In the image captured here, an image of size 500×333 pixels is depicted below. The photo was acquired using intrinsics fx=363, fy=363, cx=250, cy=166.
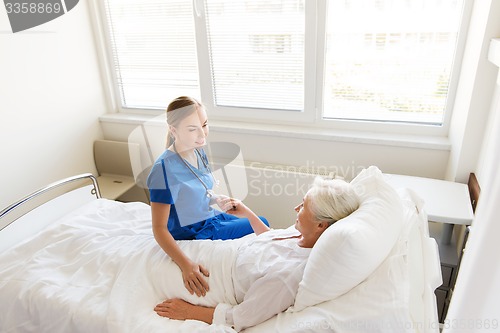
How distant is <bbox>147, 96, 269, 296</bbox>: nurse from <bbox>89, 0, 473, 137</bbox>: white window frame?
93 cm

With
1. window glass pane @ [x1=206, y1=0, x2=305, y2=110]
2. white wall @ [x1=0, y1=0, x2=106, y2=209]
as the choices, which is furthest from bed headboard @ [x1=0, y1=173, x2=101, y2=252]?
window glass pane @ [x1=206, y1=0, x2=305, y2=110]

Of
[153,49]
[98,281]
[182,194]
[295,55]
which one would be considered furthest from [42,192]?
[295,55]

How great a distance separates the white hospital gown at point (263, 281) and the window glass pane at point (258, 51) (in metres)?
1.37

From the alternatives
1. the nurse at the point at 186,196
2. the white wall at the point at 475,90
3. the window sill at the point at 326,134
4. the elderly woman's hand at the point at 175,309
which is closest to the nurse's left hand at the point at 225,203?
the nurse at the point at 186,196

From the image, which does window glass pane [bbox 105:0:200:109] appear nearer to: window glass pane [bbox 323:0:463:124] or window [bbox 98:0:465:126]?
window [bbox 98:0:465:126]

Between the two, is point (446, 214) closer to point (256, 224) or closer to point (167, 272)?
point (256, 224)

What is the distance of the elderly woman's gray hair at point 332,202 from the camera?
1.29m

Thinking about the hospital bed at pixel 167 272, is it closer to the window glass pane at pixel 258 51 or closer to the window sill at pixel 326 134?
the window sill at pixel 326 134

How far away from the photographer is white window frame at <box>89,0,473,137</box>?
2.21 metres

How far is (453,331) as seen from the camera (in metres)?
0.66

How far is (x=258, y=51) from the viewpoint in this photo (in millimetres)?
2486

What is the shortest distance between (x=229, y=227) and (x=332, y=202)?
2.28 feet

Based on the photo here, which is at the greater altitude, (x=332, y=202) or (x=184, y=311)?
(x=332, y=202)

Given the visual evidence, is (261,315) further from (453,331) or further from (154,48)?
(154,48)
